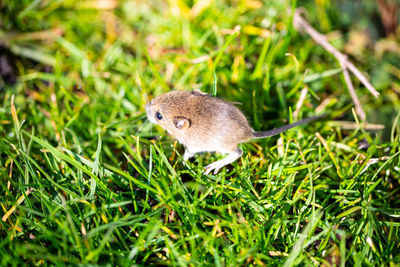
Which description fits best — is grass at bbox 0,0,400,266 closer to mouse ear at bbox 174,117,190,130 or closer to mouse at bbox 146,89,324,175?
mouse at bbox 146,89,324,175

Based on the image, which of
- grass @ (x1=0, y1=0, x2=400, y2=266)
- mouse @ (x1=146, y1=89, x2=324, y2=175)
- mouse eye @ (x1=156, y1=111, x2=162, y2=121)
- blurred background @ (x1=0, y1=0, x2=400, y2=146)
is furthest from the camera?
blurred background @ (x1=0, y1=0, x2=400, y2=146)

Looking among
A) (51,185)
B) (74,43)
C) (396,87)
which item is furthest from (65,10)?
(396,87)

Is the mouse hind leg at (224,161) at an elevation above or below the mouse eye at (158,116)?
below

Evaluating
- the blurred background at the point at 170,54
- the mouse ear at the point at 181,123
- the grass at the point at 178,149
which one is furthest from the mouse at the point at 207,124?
the blurred background at the point at 170,54

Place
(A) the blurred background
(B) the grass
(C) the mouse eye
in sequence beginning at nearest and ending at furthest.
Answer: (B) the grass
(C) the mouse eye
(A) the blurred background

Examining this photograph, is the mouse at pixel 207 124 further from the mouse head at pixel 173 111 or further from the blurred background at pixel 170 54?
the blurred background at pixel 170 54

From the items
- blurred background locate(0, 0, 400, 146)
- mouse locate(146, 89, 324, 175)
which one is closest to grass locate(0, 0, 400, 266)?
blurred background locate(0, 0, 400, 146)

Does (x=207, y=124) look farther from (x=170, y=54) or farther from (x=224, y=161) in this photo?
(x=170, y=54)
